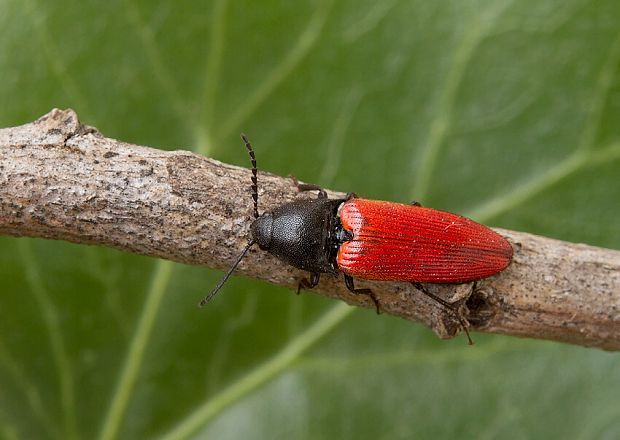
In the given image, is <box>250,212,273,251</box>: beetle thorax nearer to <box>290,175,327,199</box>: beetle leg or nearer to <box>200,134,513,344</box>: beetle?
<box>200,134,513,344</box>: beetle

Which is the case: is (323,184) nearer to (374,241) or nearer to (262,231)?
(374,241)

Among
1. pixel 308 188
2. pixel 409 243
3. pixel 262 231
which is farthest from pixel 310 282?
pixel 409 243

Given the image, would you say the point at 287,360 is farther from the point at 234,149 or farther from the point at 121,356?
the point at 234,149

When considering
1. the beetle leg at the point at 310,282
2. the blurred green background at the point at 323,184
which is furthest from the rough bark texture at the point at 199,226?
the blurred green background at the point at 323,184

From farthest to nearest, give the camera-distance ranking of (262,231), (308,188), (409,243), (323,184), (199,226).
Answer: (323,184), (409,243), (308,188), (262,231), (199,226)

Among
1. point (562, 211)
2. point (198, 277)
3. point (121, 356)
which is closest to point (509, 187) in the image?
point (562, 211)
